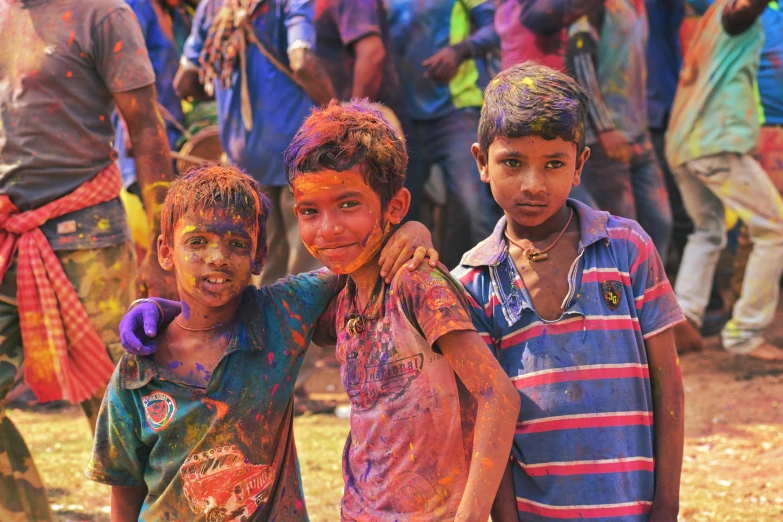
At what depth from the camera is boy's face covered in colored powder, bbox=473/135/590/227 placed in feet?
7.52

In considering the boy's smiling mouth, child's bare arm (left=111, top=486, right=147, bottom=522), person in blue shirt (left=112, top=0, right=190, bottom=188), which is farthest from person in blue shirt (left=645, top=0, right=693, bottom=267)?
child's bare arm (left=111, top=486, right=147, bottom=522)

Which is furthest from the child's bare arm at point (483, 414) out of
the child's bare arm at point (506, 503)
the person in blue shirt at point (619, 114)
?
the person in blue shirt at point (619, 114)

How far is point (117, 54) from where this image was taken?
3389 millimetres

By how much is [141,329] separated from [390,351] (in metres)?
0.70

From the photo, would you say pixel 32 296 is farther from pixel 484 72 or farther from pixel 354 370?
pixel 484 72

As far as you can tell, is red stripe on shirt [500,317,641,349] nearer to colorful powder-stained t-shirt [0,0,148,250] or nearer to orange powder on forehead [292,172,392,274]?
orange powder on forehead [292,172,392,274]

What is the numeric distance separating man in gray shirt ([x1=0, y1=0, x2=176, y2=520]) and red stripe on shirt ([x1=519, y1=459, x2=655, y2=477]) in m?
1.61

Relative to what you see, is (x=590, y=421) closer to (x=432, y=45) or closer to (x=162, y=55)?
(x=432, y=45)

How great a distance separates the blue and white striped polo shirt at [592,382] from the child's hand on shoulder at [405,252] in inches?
10.6

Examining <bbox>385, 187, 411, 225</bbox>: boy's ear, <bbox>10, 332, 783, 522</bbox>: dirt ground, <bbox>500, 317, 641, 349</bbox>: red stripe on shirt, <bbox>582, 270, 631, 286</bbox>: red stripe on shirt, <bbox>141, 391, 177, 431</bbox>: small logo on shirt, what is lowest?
<bbox>10, 332, 783, 522</bbox>: dirt ground

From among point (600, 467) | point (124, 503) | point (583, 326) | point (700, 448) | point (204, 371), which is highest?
point (583, 326)

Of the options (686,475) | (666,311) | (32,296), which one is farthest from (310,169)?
(686,475)

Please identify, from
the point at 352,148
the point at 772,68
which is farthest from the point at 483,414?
the point at 772,68

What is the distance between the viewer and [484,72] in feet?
20.2
